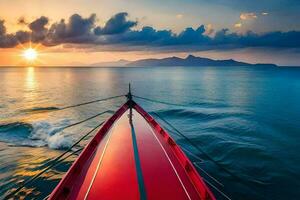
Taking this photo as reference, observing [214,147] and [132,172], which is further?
[214,147]

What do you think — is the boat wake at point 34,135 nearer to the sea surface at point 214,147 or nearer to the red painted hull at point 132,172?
the sea surface at point 214,147

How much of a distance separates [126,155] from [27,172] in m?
9.06

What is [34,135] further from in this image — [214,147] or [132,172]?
[132,172]

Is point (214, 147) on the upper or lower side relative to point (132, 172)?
lower

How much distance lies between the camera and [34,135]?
22797 mm

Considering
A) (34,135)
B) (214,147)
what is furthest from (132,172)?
(34,135)

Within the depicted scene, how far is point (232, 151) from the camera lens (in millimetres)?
18062

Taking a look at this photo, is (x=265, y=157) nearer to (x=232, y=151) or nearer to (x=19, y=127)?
(x=232, y=151)

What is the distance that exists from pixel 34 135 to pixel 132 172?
1828 cm

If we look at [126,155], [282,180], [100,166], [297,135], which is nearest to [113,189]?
[100,166]

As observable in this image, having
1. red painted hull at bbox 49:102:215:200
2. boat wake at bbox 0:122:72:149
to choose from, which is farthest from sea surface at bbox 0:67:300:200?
red painted hull at bbox 49:102:215:200

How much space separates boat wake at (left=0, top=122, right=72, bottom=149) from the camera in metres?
19.9

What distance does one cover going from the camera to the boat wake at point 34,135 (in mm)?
19886

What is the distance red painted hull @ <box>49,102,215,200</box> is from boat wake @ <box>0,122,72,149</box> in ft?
32.2
